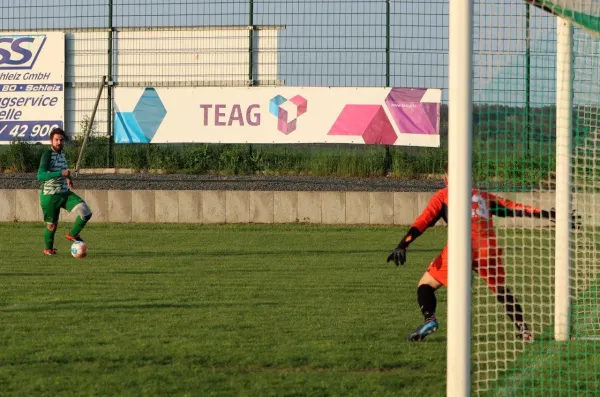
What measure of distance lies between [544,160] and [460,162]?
2422mm

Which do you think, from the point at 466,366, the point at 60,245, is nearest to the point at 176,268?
the point at 60,245

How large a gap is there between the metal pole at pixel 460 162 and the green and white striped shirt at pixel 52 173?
9.95 metres

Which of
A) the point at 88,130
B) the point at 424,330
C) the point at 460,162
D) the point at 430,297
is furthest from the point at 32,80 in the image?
the point at 460,162

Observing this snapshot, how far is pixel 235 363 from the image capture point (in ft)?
26.0

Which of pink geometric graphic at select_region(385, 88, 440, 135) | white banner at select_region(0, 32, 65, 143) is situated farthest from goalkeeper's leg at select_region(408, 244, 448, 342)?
white banner at select_region(0, 32, 65, 143)

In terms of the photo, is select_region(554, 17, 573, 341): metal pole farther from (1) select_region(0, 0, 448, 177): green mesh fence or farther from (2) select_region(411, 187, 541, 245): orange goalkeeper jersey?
(1) select_region(0, 0, 448, 177): green mesh fence

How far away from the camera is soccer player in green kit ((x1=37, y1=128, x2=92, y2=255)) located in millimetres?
15805

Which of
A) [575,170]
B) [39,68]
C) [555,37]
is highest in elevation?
[39,68]

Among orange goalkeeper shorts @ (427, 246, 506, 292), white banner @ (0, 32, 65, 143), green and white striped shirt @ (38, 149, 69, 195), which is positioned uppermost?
white banner @ (0, 32, 65, 143)

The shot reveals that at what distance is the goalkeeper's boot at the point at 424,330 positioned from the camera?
8.84 meters

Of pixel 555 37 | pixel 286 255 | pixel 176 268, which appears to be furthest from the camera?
pixel 286 255

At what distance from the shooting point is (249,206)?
2055cm

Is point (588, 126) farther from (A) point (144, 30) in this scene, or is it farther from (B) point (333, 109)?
(A) point (144, 30)

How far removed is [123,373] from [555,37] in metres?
3.89
